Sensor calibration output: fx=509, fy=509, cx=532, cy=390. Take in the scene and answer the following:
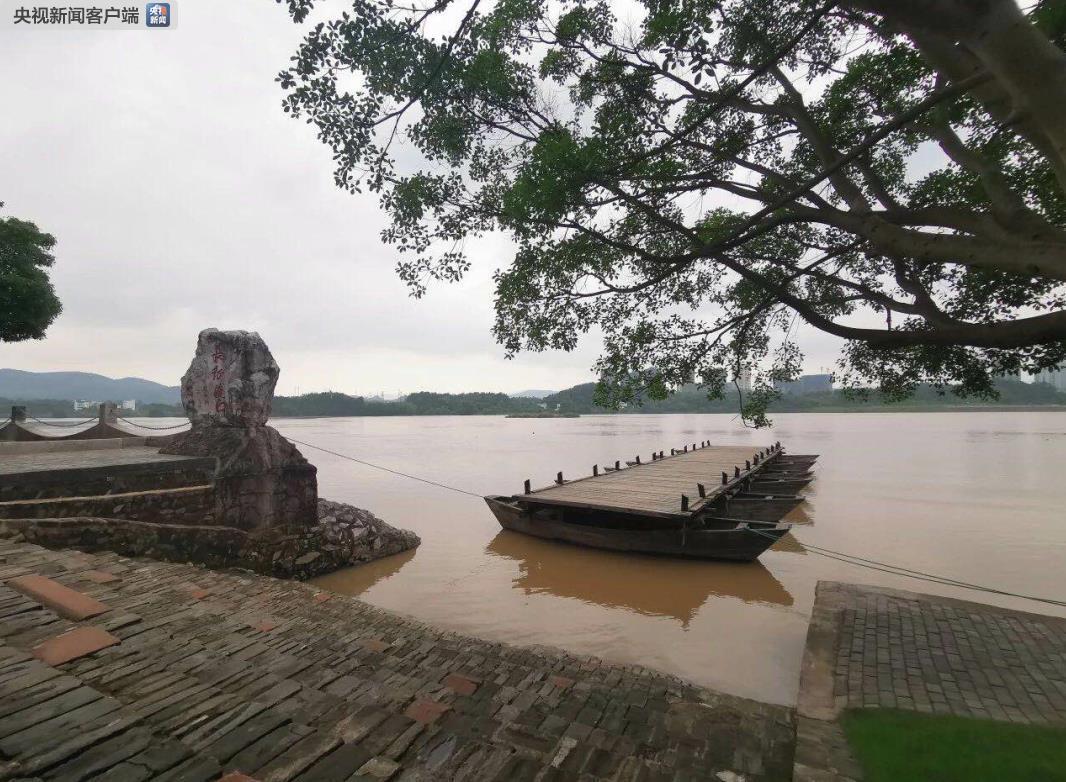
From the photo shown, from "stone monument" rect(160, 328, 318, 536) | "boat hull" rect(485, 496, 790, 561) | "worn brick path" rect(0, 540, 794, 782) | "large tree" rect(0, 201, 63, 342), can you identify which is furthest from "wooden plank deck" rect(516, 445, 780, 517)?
"large tree" rect(0, 201, 63, 342)

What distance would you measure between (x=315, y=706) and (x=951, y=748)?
473 cm

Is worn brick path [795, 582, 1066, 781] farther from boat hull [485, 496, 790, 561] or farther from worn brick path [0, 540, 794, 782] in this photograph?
boat hull [485, 496, 790, 561]

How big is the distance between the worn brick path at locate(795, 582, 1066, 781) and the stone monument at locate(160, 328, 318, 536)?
9.49 metres

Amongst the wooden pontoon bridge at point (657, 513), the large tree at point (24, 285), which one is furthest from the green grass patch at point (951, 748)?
the large tree at point (24, 285)

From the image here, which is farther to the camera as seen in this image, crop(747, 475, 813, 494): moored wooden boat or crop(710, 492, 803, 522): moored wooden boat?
crop(747, 475, 813, 494): moored wooden boat

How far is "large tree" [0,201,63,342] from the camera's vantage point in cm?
1486

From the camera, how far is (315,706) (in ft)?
12.8

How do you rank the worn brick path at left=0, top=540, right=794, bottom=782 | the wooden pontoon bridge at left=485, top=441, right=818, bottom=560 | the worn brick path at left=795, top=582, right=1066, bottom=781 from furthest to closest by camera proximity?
the wooden pontoon bridge at left=485, top=441, right=818, bottom=560
the worn brick path at left=795, top=582, right=1066, bottom=781
the worn brick path at left=0, top=540, right=794, bottom=782

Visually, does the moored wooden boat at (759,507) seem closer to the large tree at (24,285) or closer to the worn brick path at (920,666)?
the worn brick path at (920,666)

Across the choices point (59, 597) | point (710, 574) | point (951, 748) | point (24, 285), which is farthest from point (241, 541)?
point (24, 285)

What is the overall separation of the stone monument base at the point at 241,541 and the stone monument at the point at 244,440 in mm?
320

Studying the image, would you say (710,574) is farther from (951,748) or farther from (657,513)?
(951,748)

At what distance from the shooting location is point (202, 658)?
4.27 meters

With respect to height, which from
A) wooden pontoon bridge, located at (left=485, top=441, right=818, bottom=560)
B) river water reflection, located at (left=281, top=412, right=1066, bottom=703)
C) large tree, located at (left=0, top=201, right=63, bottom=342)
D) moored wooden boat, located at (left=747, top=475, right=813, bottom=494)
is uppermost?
large tree, located at (left=0, top=201, right=63, bottom=342)
